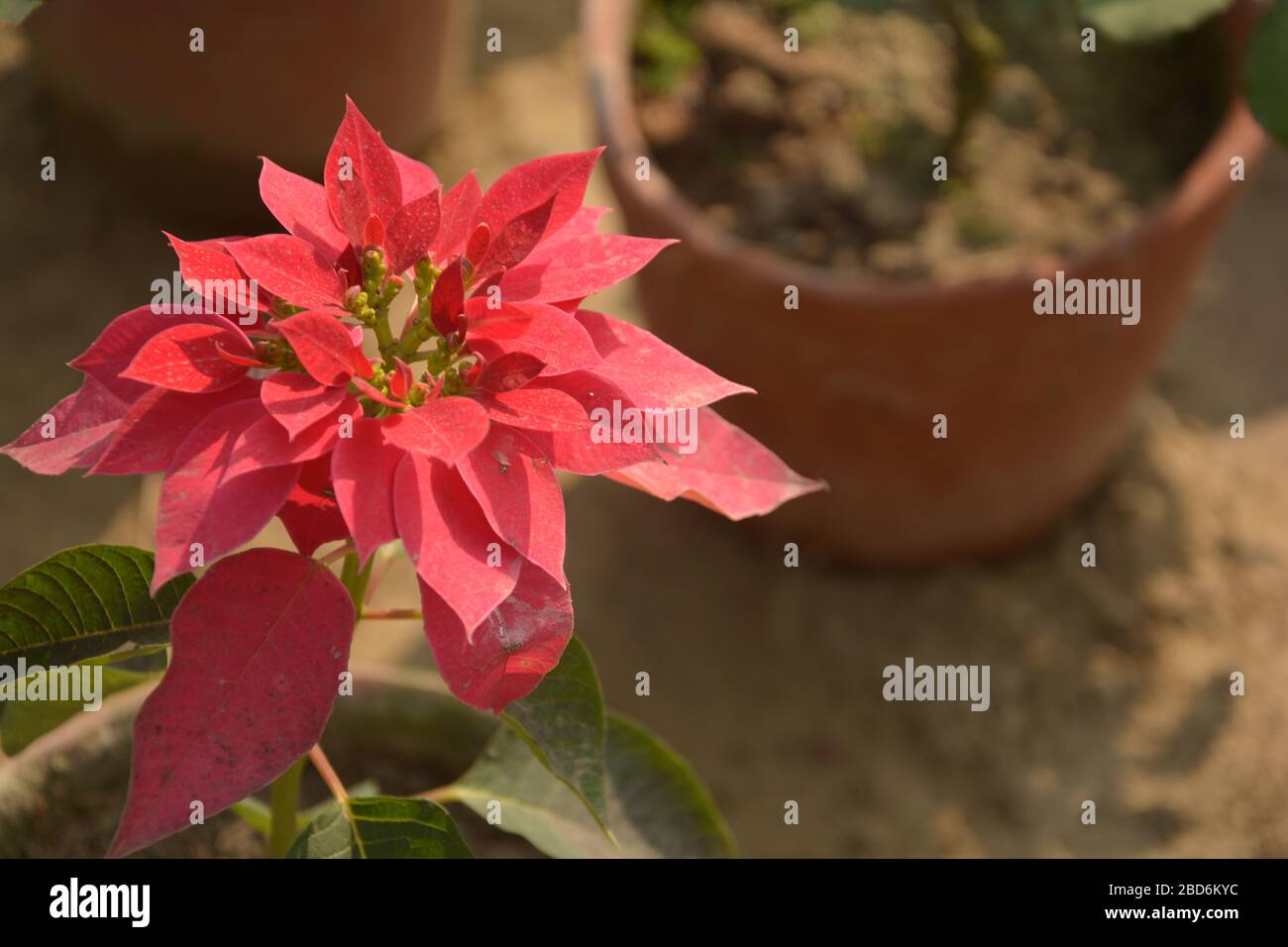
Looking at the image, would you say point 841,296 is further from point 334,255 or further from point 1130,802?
point 334,255

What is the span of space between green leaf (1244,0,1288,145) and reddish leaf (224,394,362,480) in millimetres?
867

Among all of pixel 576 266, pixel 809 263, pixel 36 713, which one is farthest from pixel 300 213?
pixel 809 263

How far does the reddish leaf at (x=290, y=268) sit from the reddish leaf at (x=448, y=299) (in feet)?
0.16

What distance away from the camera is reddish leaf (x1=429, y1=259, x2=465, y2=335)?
2.23ft

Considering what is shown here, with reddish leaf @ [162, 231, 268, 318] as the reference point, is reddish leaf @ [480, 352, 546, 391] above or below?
below

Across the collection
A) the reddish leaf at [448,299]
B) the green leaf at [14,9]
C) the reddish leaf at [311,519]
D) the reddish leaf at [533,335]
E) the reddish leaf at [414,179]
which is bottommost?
the reddish leaf at [311,519]

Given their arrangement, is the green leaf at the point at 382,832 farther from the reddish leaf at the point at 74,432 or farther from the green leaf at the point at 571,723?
the reddish leaf at the point at 74,432

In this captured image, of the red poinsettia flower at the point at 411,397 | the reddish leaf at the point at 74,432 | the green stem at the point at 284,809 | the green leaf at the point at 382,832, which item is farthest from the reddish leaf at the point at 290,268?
the green leaf at the point at 382,832

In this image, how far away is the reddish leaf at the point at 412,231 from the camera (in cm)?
70

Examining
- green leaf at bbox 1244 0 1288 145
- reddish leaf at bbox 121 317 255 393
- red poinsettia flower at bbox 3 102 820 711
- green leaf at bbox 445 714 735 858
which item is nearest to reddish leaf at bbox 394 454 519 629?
red poinsettia flower at bbox 3 102 820 711

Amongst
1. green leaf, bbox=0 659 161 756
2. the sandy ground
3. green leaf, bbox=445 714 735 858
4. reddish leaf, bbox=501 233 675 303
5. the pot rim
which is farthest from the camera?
the sandy ground

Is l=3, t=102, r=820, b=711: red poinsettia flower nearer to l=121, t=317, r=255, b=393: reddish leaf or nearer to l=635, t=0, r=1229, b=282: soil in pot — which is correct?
l=121, t=317, r=255, b=393: reddish leaf

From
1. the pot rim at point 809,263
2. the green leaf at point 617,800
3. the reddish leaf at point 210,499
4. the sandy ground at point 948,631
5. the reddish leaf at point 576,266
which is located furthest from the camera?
the sandy ground at point 948,631

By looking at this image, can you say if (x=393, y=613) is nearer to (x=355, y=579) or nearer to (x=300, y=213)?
(x=355, y=579)
